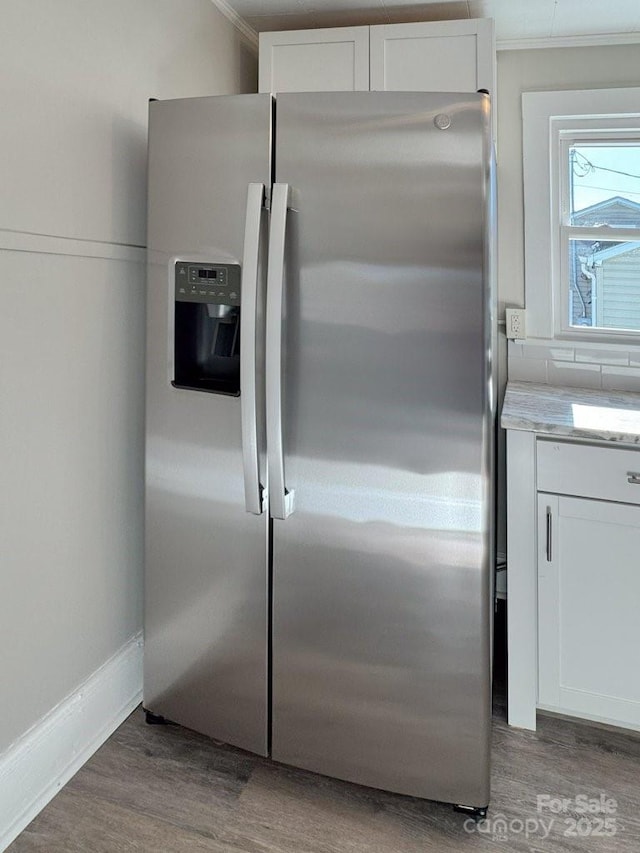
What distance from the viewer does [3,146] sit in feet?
4.60

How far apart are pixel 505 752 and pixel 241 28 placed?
2.59 m

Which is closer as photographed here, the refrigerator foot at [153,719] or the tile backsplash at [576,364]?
the refrigerator foot at [153,719]

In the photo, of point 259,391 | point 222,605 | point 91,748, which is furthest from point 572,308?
point 91,748

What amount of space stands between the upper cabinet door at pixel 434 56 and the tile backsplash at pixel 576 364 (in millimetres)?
936

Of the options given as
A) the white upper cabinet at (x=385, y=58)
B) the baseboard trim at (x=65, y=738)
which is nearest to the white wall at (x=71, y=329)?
the baseboard trim at (x=65, y=738)

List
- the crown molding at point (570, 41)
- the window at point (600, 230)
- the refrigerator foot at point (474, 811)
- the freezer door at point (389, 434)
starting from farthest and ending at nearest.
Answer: the window at point (600, 230), the crown molding at point (570, 41), the refrigerator foot at point (474, 811), the freezer door at point (389, 434)

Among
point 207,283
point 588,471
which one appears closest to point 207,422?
point 207,283

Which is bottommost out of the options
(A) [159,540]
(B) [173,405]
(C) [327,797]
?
(C) [327,797]

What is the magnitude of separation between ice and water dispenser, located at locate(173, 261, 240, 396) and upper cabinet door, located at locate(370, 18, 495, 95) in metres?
0.95

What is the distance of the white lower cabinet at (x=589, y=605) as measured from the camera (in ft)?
5.76

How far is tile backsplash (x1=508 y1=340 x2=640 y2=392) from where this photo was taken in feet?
7.91

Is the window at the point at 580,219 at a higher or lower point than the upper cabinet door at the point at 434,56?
lower

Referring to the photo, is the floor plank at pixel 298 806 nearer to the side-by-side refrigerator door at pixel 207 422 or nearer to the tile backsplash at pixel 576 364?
the side-by-side refrigerator door at pixel 207 422

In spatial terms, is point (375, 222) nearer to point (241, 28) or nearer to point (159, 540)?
point (159, 540)
